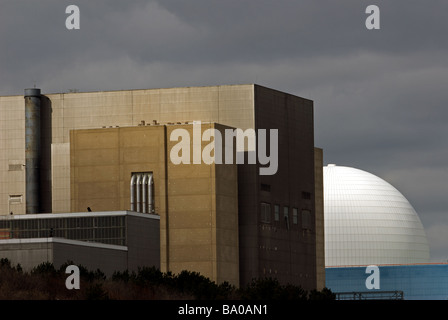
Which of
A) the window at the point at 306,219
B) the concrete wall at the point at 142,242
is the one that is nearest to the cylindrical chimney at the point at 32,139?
the concrete wall at the point at 142,242

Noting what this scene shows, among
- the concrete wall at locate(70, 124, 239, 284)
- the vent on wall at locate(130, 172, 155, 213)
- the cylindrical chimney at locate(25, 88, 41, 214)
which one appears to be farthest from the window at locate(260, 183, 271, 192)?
the cylindrical chimney at locate(25, 88, 41, 214)

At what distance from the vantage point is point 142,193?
482ft

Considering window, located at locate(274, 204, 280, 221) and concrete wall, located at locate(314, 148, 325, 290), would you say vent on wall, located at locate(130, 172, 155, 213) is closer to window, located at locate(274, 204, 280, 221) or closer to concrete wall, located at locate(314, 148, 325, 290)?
window, located at locate(274, 204, 280, 221)

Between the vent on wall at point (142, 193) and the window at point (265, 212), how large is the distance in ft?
51.8

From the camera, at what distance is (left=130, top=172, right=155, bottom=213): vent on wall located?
146 meters

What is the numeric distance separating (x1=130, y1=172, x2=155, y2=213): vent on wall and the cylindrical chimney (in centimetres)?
1696

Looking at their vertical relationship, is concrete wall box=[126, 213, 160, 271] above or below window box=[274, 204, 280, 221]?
below

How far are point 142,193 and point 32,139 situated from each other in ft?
69.7

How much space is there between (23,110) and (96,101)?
9.53m

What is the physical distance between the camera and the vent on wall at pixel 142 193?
146125 mm

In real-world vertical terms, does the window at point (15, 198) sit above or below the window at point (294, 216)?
above

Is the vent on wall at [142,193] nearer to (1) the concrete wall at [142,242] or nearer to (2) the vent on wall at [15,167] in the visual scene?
(1) the concrete wall at [142,242]
